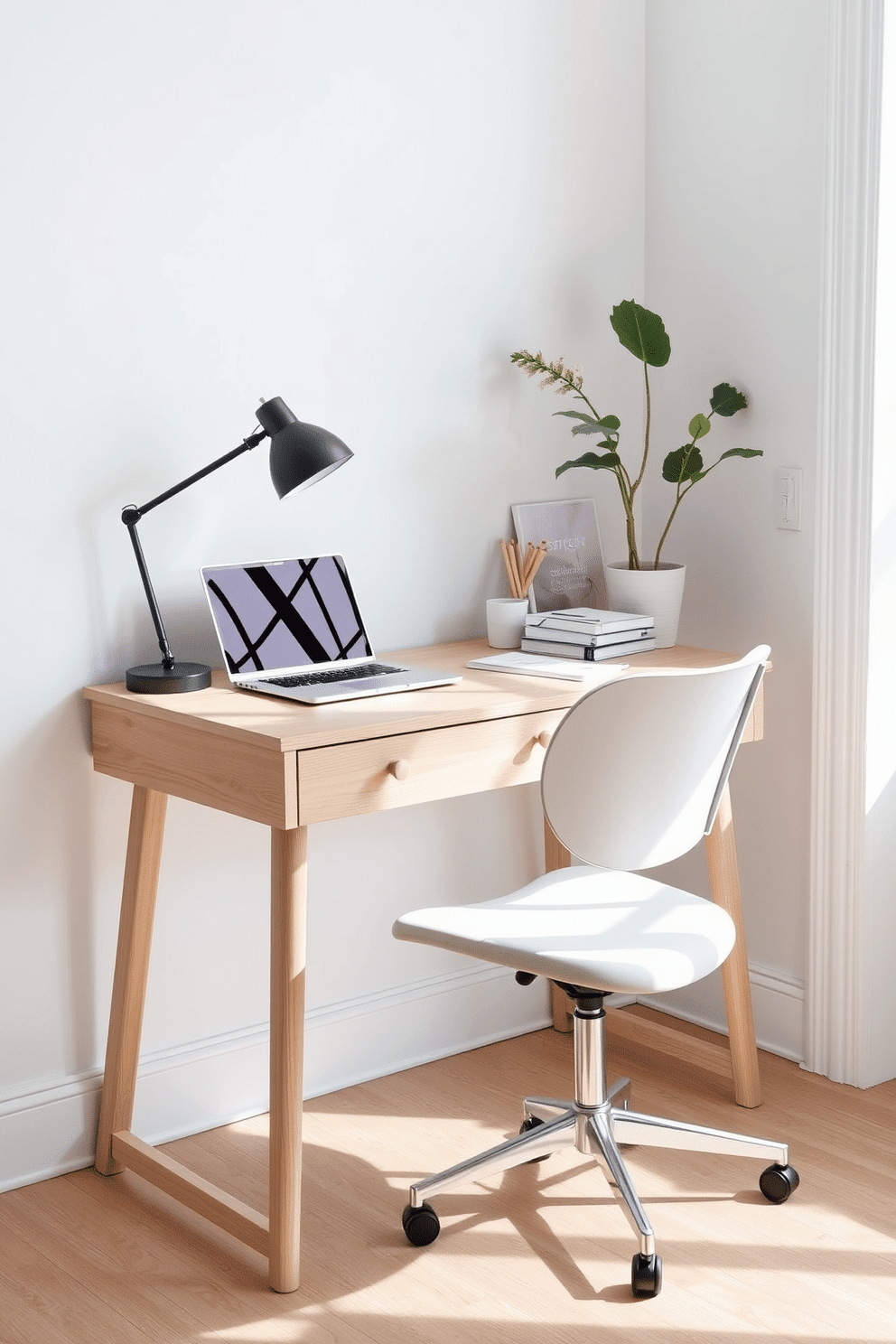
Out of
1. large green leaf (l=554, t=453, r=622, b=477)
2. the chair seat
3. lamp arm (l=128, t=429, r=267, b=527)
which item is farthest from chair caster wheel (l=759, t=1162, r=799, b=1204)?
lamp arm (l=128, t=429, r=267, b=527)

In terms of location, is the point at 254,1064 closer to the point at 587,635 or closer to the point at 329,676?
the point at 329,676

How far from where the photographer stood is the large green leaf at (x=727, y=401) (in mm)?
2854

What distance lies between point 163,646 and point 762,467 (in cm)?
124

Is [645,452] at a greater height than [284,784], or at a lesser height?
greater

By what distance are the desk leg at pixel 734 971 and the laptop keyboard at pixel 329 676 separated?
0.64 meters

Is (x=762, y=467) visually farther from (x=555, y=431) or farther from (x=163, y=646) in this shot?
(x=163, y=646)

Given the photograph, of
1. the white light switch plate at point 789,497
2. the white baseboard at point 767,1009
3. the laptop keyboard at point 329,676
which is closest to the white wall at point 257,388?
the laptop keyboard at point 329,676

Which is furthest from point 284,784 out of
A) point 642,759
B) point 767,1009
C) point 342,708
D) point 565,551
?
point 767,1009

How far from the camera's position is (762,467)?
9.50ft

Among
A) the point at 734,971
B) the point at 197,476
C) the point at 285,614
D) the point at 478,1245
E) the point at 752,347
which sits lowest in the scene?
the point at 478,1245

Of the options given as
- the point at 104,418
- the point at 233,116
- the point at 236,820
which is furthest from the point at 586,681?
the point at 233,116

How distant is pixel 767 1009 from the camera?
296cm

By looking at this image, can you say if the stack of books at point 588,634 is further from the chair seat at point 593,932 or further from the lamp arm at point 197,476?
the lamp arm at point 197,476

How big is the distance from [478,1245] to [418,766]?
28.7 inches
